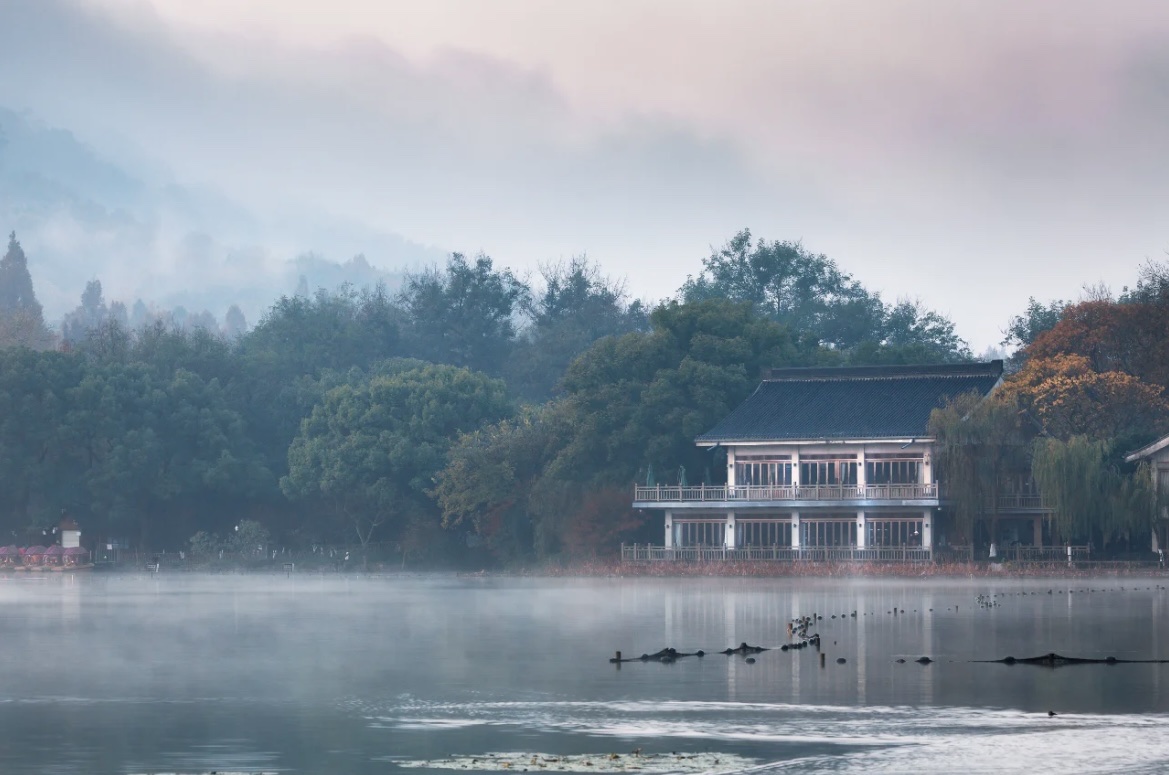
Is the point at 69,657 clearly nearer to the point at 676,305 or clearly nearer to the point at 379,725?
the point at 379,725

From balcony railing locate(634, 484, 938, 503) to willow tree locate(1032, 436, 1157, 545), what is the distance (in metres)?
6.01

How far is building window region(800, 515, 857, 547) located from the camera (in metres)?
73.8

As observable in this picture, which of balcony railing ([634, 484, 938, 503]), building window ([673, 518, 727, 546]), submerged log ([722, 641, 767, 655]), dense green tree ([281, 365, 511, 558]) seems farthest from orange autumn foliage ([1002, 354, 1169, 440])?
submerged log ([722, 641, 767, 655])

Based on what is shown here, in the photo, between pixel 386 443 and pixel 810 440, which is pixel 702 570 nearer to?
pixel 810 440

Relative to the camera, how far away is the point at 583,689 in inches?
1063

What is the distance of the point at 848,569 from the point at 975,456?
6724 millimetres

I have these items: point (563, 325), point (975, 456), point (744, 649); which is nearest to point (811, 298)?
point (563, 325)

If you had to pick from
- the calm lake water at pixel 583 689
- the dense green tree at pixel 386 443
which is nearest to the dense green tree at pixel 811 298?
the dense green tree at pixel 386 443

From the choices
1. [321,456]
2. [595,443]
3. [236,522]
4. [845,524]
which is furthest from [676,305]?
[236,522]

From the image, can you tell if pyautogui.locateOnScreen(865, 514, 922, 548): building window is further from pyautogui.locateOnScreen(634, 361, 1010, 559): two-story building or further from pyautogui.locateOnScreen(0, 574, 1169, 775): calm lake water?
pyautogui.locateOnScreen(0, 574, 1169, 775): calm lake water

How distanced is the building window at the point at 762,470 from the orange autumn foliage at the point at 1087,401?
9837 millimetres

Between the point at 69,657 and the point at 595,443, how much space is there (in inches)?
1774

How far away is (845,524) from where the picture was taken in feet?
242

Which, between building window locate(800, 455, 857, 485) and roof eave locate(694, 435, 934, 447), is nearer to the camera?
roof eave locate(694, 435, 934, 447)
